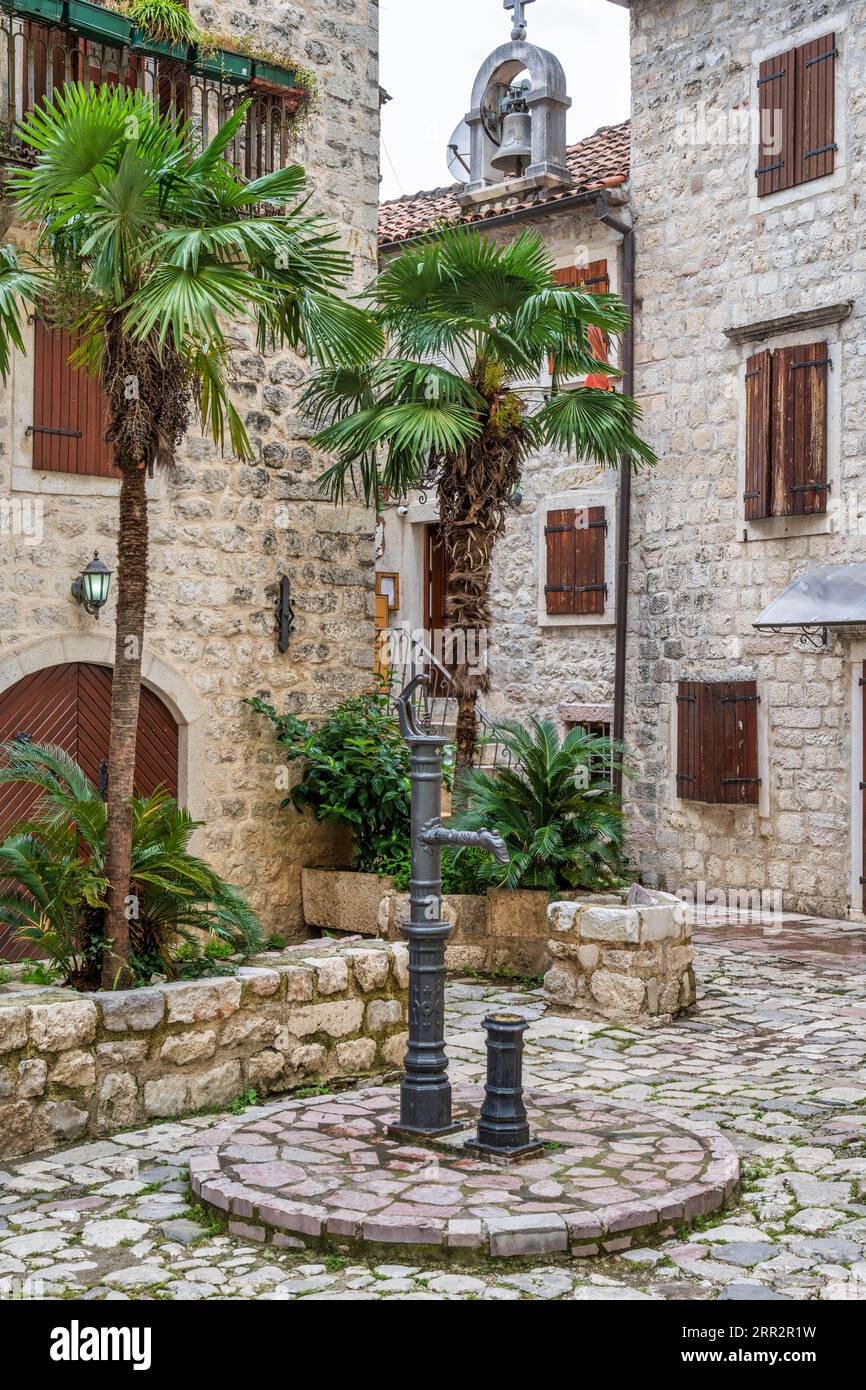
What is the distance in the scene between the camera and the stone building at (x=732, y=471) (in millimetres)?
12461

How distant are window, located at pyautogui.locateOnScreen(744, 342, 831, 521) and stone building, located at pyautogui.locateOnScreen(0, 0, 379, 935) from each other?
12.7 feet

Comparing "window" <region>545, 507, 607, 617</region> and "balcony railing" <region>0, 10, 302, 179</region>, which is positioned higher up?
"balcony railing" <region>0, 10, 302, 179</region>

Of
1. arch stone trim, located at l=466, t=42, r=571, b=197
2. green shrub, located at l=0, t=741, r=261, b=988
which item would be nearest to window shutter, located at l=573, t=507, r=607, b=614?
arch stone trim, located at l=466, t=42, r=571, b=197

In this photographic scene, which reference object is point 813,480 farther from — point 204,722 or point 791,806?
point 204,722

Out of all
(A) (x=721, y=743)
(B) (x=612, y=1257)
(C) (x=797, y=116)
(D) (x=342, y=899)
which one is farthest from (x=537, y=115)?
(B) (x=612, y=1257)

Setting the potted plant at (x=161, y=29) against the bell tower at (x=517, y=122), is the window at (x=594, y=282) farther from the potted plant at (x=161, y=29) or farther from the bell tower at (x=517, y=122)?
the potted plant at (x=161, y=29)

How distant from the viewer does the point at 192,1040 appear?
601cm

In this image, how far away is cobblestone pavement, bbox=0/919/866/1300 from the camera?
4.28m

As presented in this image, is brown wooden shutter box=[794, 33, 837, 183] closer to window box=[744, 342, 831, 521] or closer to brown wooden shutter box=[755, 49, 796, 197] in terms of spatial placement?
brown wooden shutter box=[755, 49, 796, 197]

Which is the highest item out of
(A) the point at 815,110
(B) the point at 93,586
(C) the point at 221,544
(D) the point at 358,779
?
(A) the point at 815,110

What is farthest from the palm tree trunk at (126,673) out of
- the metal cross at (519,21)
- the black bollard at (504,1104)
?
the metal cross at (519,21)

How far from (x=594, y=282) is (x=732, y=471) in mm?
2725

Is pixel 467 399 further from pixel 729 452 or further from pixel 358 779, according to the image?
pixel 729 452

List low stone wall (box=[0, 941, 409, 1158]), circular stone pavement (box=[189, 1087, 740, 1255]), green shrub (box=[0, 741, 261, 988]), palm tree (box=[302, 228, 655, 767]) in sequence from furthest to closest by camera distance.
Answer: palm tree (box=[302, 228, 655, 767])
green shrub (box=[0, 741, 261, 988])
low stone wall (box=[0, 941, 409, 1158])
circular stone pavement (box=[189, 1087, 740, 1255])
